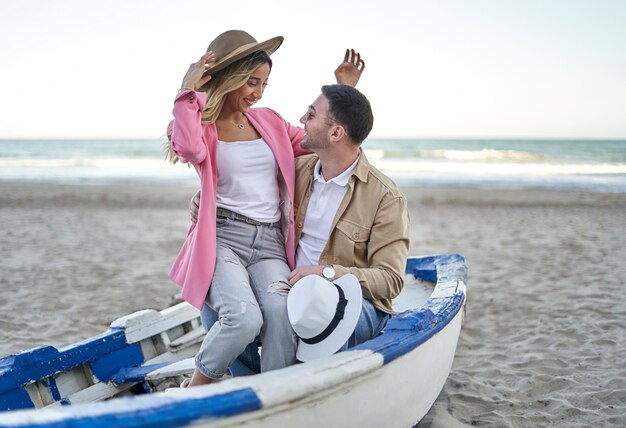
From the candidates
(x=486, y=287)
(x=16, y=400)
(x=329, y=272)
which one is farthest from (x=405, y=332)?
(x=486, y=287)

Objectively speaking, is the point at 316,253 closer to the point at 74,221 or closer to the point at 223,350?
the point at 223,350

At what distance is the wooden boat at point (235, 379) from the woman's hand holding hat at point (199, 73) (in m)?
1.50

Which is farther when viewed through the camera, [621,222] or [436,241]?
[621,222]

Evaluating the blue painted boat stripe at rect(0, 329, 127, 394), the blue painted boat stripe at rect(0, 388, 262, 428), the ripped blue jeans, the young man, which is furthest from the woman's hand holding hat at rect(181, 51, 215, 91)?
the blue painted boat stripe at rect(0, 329, 127, 394)

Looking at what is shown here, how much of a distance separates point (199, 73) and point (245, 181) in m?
0.60

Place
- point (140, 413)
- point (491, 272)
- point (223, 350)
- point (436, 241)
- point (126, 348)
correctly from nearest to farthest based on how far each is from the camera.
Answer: point (140, 413) → point (223, 350) → point (126, 348) → point (491, 272) → point (436, 241)

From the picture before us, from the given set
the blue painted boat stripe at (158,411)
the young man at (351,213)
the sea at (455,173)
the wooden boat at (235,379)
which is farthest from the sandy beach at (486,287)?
the sea at (455,173)

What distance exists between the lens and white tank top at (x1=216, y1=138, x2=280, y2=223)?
3.24 metres

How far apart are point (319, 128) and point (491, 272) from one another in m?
5.56

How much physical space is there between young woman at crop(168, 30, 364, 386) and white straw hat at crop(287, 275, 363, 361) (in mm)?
175

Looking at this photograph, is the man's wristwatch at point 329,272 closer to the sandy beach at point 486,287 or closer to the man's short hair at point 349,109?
the man's short hair at point 349,109

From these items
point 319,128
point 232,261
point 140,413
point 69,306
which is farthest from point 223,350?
point 69,306

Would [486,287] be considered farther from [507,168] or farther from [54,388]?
[507,168]

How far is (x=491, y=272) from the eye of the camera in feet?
26.8
